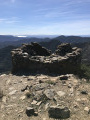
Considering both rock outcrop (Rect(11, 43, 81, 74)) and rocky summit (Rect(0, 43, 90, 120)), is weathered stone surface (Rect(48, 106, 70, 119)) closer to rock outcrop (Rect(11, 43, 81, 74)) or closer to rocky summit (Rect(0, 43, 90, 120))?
rocky summit (Rect(0, 43, 90, 120))

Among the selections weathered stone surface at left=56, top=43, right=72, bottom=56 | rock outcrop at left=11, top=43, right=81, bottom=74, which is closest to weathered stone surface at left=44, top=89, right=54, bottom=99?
rock outcrop at left=11, top=43, right=81, bottom=74

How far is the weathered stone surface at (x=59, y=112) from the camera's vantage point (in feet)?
31.3

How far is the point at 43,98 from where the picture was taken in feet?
36.9

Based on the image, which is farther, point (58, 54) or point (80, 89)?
point (58, 54)

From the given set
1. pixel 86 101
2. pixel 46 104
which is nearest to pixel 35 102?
pixel 46 104

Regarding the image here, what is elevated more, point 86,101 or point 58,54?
point 58,54

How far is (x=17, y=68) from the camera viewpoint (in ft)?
59.5

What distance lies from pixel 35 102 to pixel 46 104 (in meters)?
0.69

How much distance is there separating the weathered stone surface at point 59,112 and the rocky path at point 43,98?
50 mm

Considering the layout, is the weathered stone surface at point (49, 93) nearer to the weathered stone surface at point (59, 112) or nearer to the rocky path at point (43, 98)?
the rocky path at point (43, 98)

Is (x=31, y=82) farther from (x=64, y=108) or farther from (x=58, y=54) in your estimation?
(x=58, y=54)

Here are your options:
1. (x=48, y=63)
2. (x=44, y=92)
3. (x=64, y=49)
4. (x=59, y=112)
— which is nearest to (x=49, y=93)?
(x=44, y=92)

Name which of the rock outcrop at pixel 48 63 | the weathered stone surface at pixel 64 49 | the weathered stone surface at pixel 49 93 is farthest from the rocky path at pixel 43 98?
the weathered stone surface at pixel 64 49

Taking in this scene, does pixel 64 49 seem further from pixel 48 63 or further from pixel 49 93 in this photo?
pixel 49 93
